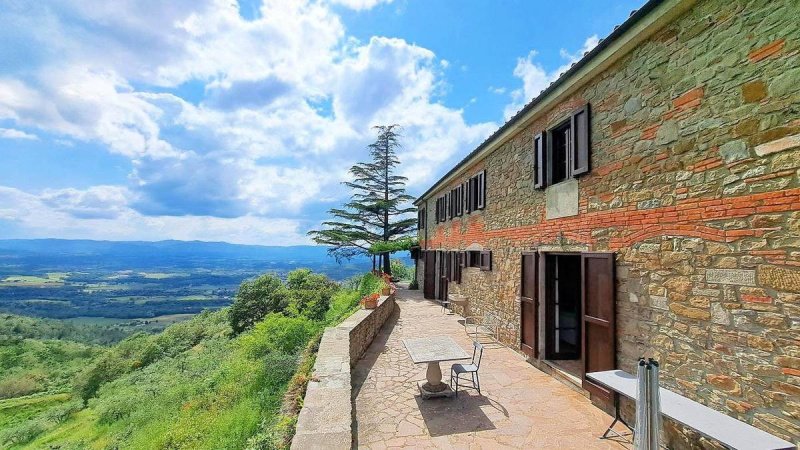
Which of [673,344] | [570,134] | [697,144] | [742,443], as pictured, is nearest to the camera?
[742,443]

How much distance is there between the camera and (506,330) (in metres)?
9.07

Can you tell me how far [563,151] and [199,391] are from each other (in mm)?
11483

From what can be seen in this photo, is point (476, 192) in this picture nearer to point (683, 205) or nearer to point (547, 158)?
point (547, 158)

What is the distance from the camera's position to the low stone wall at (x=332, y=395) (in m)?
3.84

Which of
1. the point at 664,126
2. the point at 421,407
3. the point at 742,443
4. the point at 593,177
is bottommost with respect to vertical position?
the point at 421,407

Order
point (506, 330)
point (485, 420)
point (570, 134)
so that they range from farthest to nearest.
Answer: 1. point (506, 330)
2. point (570, 134)
3. point (485, 420)

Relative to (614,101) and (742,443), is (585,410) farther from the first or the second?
(614,101)

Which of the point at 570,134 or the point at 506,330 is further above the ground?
the point at 570,134

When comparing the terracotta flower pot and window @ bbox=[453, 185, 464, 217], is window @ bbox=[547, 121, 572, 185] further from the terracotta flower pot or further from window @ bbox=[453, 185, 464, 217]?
window @ bbox=[453, 185, 464, 217]

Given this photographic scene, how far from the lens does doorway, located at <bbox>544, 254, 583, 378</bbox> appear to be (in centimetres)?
736

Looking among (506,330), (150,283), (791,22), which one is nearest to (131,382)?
(506,330)

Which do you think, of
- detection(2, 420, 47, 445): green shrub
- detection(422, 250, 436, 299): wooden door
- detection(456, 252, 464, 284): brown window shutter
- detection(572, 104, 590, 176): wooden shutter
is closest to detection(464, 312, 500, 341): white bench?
detection(456, 252, 464, 284): brown window shutter

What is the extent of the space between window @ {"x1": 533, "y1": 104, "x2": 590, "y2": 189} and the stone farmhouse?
3 cm

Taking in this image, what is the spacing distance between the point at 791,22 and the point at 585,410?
5227mm
